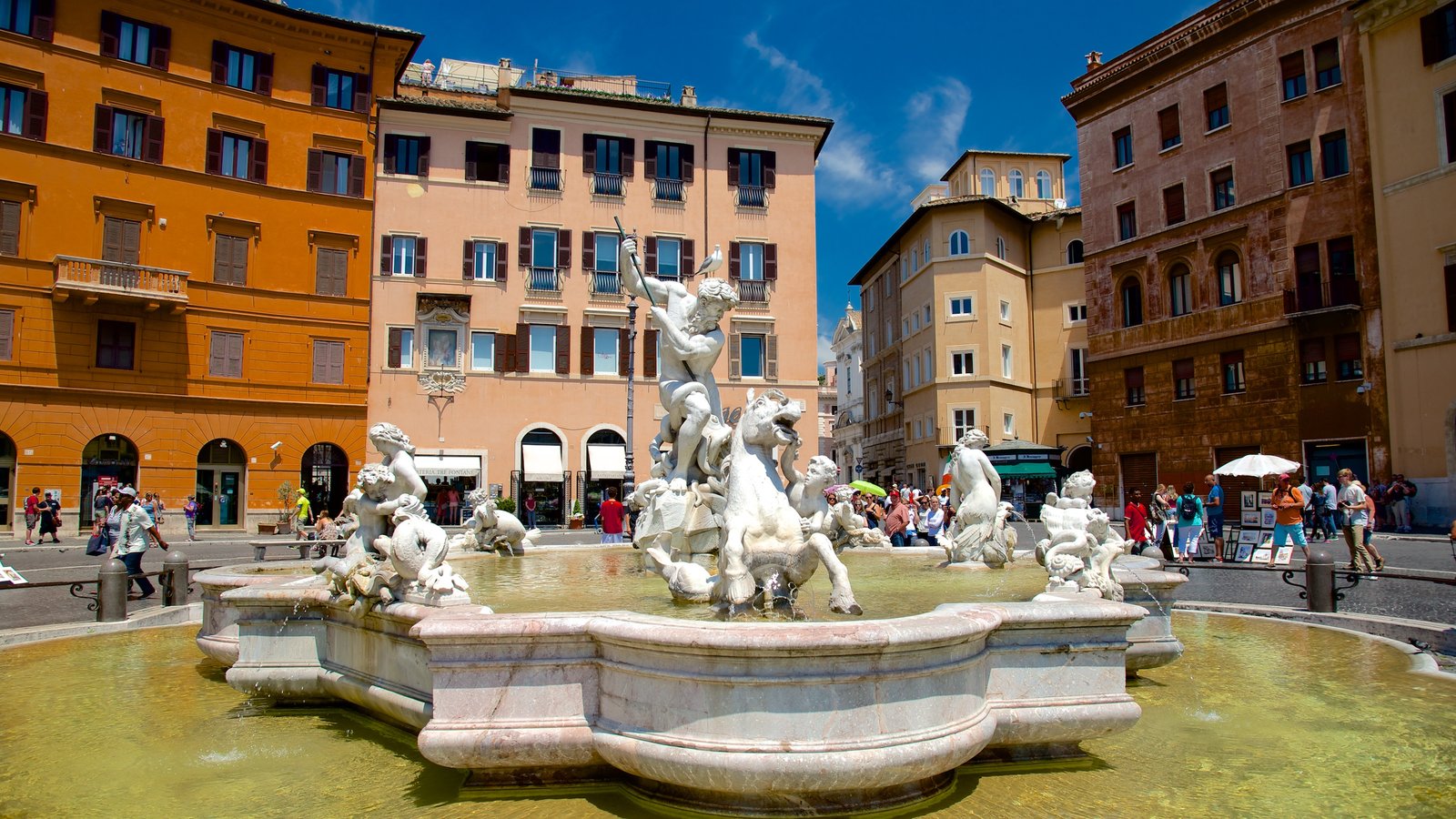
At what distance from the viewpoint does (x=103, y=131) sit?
30.3m

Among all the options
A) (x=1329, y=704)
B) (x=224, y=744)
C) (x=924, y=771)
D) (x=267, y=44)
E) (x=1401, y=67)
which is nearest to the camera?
(x=924, y=771)

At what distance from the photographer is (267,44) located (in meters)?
33.5

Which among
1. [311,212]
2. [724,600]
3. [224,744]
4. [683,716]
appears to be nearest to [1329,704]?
[724,600]

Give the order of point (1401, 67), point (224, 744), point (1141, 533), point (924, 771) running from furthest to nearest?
point (1401, 67) → point (1141, 533) → point (224, 744) → point (924, 771)

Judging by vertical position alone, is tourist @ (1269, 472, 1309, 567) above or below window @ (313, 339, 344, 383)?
below

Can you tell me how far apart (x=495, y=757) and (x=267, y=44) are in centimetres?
3651

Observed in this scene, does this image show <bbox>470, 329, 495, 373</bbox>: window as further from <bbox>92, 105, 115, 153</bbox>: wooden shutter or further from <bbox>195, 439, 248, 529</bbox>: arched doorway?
<bbox>92, 105, 115, 153</bbox>: wooden shutter

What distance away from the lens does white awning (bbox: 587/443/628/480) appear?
34.4 meters

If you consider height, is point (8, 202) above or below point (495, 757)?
above

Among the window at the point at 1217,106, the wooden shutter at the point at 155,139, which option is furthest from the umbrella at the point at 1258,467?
the wooden shutter at the point at 155,139

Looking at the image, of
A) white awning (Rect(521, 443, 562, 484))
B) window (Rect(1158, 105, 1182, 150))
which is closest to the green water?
white awning (Rect(521, 443, 562, 484))

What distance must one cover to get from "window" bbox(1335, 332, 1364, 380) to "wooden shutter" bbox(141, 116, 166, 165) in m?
38.3

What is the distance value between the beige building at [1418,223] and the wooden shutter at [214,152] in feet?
121

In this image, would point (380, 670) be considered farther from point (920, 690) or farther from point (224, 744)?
point (920, 690)
